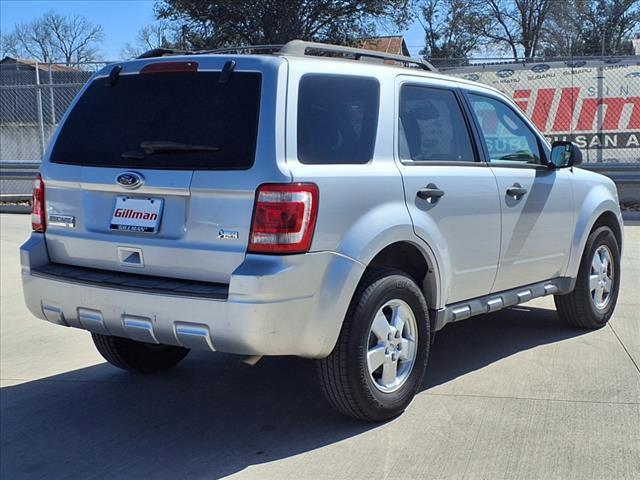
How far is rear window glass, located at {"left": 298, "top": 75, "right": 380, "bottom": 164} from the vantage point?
403cm

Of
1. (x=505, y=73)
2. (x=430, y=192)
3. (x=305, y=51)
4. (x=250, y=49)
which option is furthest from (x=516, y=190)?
(x=505, y=73)

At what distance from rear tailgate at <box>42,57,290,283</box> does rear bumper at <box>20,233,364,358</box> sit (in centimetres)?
16

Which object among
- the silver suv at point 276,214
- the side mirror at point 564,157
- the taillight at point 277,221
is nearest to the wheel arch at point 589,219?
the side mirror at point 564,157

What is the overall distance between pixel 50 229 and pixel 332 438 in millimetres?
1969

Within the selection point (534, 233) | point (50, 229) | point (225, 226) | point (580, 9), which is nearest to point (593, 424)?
point (534, 233)

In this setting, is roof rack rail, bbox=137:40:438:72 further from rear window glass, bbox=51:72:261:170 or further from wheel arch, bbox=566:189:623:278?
wheel arch, bbox=566:189:623:278

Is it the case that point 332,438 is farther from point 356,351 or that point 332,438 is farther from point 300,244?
point 300,244

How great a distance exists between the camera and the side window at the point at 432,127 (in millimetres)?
4645

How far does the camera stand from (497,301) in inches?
208

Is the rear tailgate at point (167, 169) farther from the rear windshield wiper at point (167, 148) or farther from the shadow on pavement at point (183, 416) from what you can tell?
the shadow on pavement at point (183, 416)

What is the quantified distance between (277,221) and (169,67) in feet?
3.79

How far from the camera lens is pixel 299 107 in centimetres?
402

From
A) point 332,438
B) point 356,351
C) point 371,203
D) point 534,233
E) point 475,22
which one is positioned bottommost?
point 332,438

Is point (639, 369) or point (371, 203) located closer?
point (371, 203)
